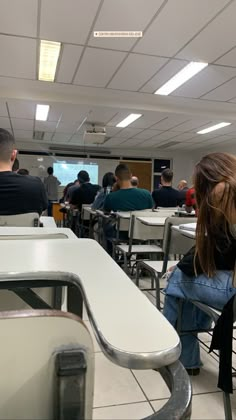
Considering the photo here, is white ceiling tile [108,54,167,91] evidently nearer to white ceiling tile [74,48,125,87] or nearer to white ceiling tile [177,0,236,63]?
white ceiling tile [74,48,125,87]

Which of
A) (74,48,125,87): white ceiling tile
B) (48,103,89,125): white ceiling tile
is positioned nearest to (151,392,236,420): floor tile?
(74,48,125,87): white ceiling tile

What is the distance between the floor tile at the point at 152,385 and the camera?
63.1 inches

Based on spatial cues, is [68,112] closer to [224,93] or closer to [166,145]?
[224,93]

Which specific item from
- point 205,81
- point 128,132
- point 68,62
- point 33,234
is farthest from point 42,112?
point 33,234

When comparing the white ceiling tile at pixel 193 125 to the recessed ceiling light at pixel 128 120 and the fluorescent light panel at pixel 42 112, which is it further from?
the fluorescent light panel at pixel 42 112

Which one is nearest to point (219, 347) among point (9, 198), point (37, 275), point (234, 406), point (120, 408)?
point (234, 406)

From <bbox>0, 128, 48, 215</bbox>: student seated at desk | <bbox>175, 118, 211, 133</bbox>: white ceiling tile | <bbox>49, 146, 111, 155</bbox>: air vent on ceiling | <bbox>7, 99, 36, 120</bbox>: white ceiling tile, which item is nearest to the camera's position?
<bbox>0, 128, 48, 215</bbox>: student seated at desk

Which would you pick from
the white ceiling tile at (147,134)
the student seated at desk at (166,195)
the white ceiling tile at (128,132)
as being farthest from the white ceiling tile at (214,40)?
the white ceiling tile at (147,134)

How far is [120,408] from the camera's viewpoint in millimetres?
1495

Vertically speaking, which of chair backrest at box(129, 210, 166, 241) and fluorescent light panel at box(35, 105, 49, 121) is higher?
fluorescent light panel at box(35, 105, 49, 121)

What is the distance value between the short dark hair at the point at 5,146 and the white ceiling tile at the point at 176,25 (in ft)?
6.10

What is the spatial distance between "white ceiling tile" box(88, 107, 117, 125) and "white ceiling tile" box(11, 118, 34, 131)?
1557 millimetres

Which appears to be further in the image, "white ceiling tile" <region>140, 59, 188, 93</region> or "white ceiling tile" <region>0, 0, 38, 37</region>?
"white ceiling tile" <region>140, 59, 188, 93</region>

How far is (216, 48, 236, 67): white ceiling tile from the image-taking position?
12.1 feet
